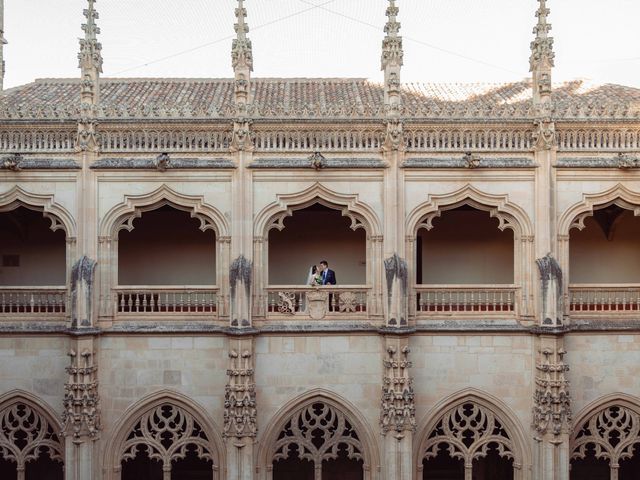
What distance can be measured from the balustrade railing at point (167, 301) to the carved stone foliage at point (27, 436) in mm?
2718

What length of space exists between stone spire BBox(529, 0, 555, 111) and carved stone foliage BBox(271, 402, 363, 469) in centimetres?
751

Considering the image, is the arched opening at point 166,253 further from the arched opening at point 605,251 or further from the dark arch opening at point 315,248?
the arched opening at point 605,251

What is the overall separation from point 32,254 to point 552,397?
12.3 metres

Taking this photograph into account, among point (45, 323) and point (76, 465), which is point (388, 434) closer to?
point (76, 465)

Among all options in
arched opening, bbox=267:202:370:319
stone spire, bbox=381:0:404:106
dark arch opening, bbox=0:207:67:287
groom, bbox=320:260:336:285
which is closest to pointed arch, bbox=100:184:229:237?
groom, bbox=320:260:336:285

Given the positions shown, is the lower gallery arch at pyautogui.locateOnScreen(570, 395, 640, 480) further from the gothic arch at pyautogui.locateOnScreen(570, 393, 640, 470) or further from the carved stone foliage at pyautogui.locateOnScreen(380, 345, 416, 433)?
the carved stone foliage at pyautogui.locateOnScreen(380, 345, 416, 433)

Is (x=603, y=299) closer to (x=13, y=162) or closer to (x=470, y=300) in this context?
(x=470, y=300)

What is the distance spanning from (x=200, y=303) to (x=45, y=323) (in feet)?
10.2

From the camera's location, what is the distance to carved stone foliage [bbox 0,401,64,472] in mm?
13266

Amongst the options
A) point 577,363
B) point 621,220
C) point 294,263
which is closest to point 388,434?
point 577,363

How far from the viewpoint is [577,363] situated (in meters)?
13.4

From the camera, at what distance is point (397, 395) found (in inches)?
506

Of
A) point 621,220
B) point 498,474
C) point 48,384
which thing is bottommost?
point 498,474

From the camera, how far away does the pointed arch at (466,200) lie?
44.0ft
